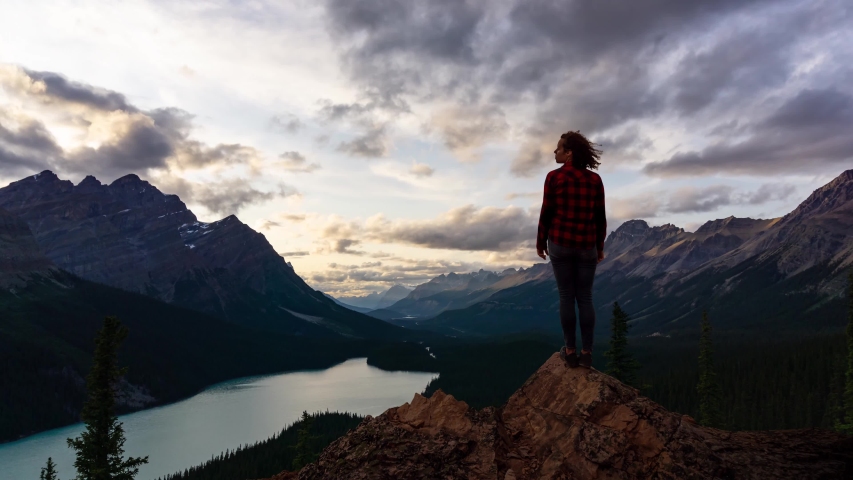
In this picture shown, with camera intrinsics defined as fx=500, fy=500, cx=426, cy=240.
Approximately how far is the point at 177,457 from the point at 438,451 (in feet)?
419

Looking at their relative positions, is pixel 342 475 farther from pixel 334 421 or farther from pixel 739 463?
pixel 334 421

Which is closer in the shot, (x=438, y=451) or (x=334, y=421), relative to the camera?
(x=438, y=451)

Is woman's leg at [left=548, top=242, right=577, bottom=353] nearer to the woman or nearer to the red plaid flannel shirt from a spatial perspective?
the woman

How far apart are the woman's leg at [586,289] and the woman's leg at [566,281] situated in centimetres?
12

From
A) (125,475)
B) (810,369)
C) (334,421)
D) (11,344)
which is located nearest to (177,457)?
(334,421)

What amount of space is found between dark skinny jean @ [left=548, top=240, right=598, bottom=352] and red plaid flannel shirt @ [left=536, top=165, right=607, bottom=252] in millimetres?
184

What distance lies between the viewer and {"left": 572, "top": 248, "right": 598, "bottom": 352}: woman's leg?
32.1 ft

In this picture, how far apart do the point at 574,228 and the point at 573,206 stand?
0.43 m

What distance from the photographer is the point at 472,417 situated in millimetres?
9867

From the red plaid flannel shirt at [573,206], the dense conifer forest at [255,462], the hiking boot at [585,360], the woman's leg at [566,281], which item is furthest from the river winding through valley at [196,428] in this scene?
the red plaid flannel shirt at [573,206]

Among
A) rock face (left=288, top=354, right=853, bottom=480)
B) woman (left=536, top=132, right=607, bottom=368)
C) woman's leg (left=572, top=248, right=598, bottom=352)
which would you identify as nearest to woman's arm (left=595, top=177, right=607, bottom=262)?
woman (left=536, top=132, right=607, bottom=368)

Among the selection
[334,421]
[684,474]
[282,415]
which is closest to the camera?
[684,474]

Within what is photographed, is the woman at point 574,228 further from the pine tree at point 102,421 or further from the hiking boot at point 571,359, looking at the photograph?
the pine tree at point 102,421

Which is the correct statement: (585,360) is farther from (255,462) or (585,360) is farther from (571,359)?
(255,462)
